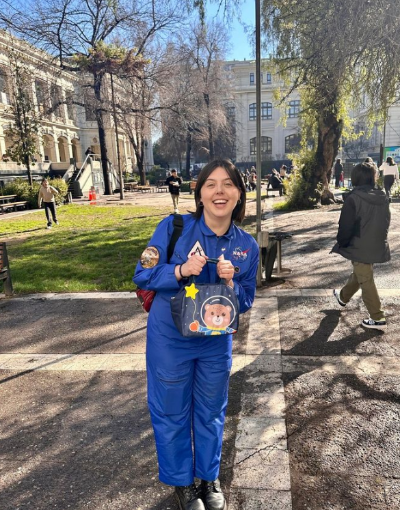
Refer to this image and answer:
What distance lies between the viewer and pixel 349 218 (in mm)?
4344

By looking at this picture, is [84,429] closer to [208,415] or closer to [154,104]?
[208,415]

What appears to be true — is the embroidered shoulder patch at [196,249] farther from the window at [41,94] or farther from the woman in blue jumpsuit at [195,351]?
the window at [41,94]

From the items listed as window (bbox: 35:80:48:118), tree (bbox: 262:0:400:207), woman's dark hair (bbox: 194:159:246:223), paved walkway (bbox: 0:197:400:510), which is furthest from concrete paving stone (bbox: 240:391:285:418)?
window (bbox: 35:80:48:118)

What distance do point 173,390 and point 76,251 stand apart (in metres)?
8.09

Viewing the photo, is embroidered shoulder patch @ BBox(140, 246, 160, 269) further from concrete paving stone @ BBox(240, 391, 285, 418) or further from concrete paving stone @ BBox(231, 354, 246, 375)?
concrete paving stone @ BBox(231, 354, 246, 375)

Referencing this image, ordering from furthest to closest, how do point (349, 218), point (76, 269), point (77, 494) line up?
1. point (76, 269)
2. point (349, 218)
3. point (77, 494)

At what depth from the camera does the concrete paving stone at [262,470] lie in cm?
238

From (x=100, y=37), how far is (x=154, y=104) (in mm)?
5459

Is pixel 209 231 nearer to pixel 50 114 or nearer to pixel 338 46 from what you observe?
pixel 338 46

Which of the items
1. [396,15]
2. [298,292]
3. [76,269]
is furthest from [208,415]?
[396,15]

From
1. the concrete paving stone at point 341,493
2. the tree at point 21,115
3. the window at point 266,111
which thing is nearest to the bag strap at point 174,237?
the concrete paving stone at point 341,493

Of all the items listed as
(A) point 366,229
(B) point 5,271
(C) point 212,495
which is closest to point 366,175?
(A) point 366,229

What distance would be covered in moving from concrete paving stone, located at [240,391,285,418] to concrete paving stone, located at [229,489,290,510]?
0.72 metres

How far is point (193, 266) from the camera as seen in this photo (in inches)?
76.6
